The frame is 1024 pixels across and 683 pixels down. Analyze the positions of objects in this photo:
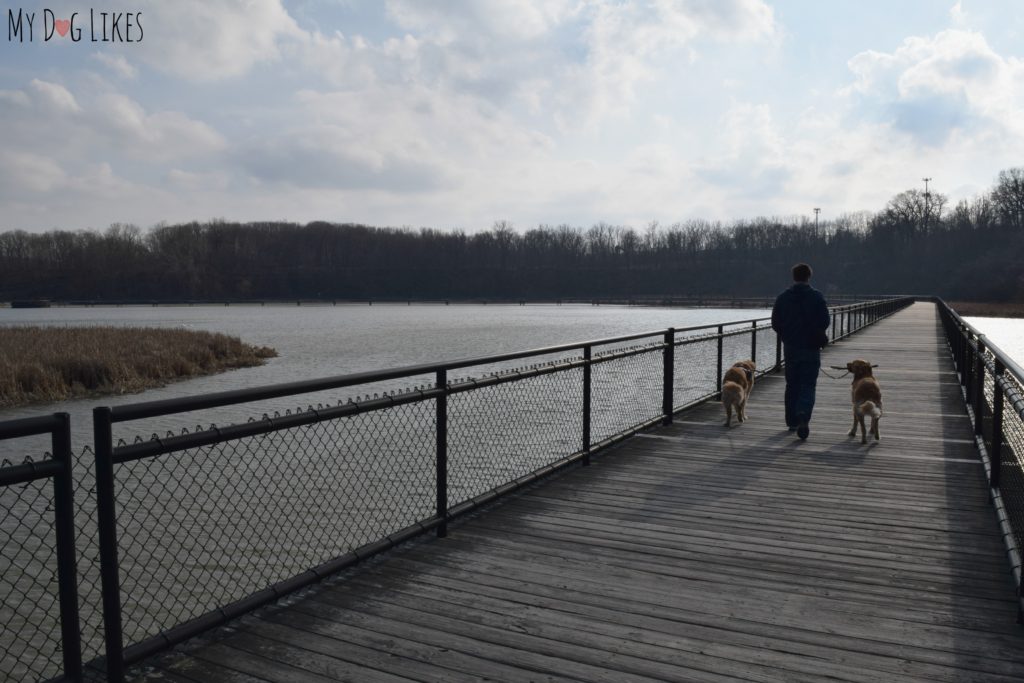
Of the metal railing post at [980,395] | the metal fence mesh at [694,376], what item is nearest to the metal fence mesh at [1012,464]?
the metal railing post at [980,395]

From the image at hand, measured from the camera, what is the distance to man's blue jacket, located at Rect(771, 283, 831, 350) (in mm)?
8023

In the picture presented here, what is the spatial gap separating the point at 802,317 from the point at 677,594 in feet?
16.0

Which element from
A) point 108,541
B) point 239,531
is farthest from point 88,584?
point 108,541

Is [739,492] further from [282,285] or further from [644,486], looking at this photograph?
[282,285]

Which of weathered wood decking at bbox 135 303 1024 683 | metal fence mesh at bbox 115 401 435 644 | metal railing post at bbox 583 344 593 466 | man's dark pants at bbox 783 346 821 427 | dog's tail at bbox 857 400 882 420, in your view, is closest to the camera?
weathered wood decking at bbox 135 303 1024 683


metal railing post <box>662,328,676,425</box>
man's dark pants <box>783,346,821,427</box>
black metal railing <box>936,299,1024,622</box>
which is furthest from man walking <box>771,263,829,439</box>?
black metal railing <box>936,299,1024,622</box>

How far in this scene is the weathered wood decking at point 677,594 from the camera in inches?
131

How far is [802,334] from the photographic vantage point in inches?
322

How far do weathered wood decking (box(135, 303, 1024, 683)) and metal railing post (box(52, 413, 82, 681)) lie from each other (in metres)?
0.43

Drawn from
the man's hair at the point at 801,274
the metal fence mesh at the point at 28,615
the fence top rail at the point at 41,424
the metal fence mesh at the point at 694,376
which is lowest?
the metal fence mesh at the point at 28,615

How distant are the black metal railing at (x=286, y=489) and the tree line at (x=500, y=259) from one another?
356ft

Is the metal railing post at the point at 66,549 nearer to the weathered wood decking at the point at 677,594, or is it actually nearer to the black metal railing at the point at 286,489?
the black metal railing at the point at 286,489

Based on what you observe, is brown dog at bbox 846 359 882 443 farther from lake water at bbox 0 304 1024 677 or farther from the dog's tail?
lake water at bbox 0 304 1024 677

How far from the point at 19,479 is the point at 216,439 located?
917 mm
